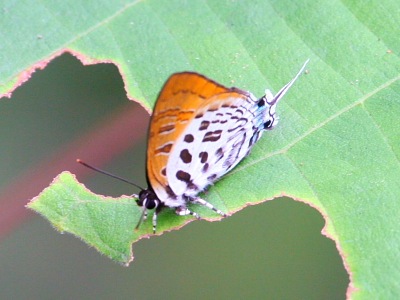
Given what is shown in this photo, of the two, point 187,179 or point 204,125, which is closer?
point 204,125

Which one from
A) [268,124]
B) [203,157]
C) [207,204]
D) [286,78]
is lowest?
[207,204]

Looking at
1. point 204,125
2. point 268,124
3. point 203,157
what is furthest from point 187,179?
point 268,124

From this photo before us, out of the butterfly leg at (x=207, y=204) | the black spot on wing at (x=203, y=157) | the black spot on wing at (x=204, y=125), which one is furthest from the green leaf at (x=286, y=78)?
the black spot on wing at (x=204, y=125)

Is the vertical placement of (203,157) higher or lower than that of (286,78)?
lower

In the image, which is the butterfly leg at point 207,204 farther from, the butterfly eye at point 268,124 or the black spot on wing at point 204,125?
the butterfly eye at point 268,124

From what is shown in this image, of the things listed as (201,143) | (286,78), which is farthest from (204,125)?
(286,78)

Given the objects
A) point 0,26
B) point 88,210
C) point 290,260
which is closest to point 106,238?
point 88,210

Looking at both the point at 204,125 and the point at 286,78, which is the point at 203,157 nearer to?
the point at 204,125
